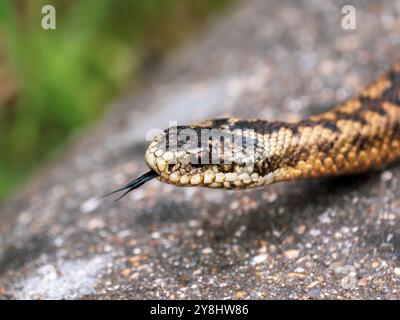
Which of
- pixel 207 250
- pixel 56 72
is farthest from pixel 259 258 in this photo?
pixel 56 72

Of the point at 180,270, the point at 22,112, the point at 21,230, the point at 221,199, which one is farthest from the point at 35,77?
the point at 180,270

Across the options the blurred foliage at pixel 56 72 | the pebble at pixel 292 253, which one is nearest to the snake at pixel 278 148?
the pebble at pixel 292 253

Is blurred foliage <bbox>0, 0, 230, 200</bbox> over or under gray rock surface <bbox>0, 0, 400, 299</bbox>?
over

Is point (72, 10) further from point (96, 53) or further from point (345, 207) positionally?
point (345, 207)

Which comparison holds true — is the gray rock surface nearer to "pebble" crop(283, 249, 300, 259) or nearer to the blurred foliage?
"pebble" crop(283, 249, 300, 259)

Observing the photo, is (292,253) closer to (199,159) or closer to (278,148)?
(278,148)

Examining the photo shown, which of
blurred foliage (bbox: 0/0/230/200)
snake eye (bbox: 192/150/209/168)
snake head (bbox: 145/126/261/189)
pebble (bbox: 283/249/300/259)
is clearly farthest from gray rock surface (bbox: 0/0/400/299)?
blurred foliage (bbox: 0/0/230/200)
